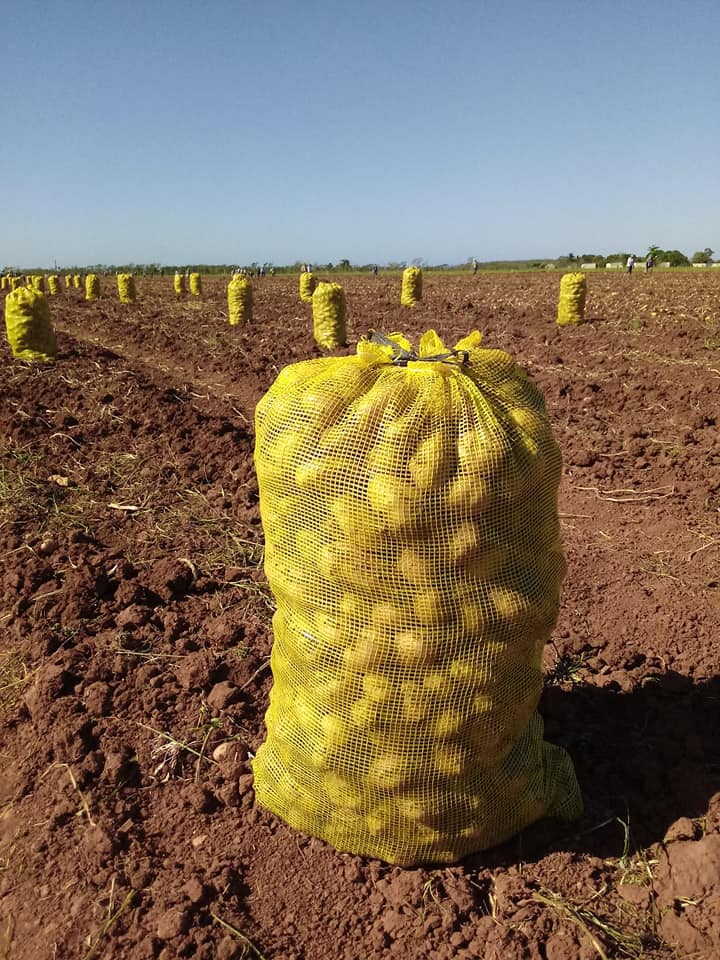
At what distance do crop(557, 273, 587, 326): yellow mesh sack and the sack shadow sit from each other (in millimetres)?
11262

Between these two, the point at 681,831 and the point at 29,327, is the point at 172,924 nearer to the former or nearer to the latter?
the point at 681,831

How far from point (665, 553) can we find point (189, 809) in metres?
3.21

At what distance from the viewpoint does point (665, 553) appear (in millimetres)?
4219

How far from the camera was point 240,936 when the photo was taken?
74.2 inches

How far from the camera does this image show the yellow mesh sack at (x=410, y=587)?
1761 mm

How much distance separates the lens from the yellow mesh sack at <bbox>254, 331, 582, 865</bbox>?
1.76m

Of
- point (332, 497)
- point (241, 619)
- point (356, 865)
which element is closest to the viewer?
point (332, 497)

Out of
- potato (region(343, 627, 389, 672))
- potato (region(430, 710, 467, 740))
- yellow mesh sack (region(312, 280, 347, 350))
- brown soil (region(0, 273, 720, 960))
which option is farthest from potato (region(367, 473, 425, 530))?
yellow mesh sack (region(312, 280, 347, 350))

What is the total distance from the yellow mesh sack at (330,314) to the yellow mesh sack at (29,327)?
4.40m

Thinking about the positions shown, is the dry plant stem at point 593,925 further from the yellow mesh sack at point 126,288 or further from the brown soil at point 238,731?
the yellow mesh sack at point 126,288

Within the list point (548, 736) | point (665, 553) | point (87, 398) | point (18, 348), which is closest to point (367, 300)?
point (18, 348)

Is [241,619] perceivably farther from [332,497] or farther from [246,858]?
[332,497]

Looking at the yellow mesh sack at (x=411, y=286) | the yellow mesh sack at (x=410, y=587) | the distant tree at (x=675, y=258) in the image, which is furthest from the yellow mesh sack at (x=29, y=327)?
the distant tree at (x=675, y=258)

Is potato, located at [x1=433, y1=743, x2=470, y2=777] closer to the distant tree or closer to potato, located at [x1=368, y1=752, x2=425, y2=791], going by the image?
potato, located at [x1=368, y1=752, x2=425, y2=791]
